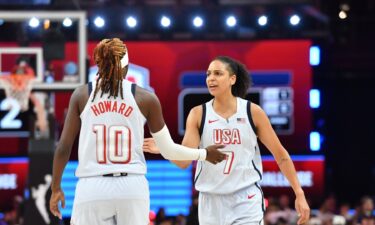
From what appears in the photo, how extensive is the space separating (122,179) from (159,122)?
439 millimetres

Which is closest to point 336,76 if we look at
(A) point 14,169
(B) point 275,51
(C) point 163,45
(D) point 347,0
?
(D) point 347,0

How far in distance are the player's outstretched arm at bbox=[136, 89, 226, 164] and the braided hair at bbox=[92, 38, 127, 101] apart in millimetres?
171

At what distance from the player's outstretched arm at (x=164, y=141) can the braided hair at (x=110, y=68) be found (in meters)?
0.17

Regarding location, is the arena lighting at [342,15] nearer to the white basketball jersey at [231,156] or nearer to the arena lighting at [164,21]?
the arena lighting at [164,21]

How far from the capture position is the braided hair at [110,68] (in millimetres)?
5805

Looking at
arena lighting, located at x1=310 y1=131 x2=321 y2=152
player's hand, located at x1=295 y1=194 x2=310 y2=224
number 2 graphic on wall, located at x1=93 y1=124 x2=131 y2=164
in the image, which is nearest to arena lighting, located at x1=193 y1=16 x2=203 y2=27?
arena lighting, located at x1=310 y1=131 x2=321 y2=152

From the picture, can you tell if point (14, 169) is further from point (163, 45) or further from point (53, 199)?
point (53, 199)

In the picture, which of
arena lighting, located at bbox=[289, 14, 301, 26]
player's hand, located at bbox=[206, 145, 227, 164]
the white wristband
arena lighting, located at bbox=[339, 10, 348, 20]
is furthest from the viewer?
arena lighting, located at bbox=[339, 10, 348, 20]

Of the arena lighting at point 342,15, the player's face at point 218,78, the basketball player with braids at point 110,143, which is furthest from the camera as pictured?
the arena lighting at point 342,15

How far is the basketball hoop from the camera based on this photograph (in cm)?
1302

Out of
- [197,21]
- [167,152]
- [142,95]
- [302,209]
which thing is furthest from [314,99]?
[142,95]

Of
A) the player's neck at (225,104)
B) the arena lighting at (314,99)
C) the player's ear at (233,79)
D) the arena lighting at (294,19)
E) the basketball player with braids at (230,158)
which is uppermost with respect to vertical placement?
the arena lighting at (294,19)

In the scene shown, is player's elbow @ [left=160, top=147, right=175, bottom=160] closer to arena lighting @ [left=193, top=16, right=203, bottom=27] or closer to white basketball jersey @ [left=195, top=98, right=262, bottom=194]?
white basketball jersey @ [left=195, top=98, right=262, bottom=194]

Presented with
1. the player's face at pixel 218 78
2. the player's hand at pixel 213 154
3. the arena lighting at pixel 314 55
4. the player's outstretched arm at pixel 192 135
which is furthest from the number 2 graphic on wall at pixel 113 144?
the arena lighting at pixel 314 55
